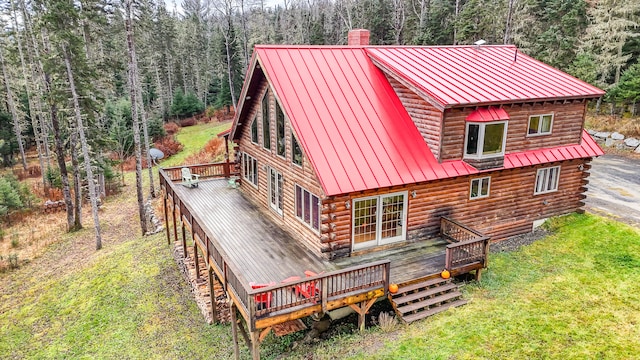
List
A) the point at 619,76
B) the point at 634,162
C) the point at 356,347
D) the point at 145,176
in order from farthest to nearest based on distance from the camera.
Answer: the point at 145,176
the point at 619,76
the point at 634,162
the point at 356,347

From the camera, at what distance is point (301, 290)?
10508mm

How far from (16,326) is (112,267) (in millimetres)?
3894

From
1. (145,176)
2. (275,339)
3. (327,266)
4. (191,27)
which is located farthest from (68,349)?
(191,27)

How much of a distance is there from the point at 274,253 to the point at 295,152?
338 cm

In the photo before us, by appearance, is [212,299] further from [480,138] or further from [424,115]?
[480,138]

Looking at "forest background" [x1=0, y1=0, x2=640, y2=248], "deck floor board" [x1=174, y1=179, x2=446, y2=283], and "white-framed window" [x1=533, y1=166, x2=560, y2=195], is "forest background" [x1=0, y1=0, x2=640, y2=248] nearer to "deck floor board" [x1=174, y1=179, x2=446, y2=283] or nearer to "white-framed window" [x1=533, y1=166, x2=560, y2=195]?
"deck floor board" [x1=174, y1=179, x2=446, y2=283]

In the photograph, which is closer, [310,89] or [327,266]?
[327,266]

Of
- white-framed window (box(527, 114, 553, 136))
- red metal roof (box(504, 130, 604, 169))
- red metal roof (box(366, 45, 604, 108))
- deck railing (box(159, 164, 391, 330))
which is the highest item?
red metal roof (box(366, 45, 604, 108))

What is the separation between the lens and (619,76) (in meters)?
30.9

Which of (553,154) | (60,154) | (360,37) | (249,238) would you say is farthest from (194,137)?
(553,154)

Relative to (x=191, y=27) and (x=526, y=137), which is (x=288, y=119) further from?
(x=191, y=27)

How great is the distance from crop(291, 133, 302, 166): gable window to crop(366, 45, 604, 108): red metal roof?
4.45 m

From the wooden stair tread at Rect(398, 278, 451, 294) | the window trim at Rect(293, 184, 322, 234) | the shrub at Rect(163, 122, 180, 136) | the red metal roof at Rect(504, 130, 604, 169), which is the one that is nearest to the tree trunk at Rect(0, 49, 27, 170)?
the shrub at Rect(163, 122, 180, 136)

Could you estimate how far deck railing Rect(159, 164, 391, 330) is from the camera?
9.82m
